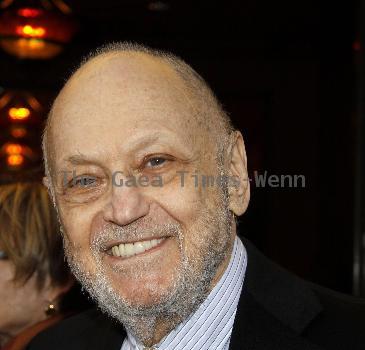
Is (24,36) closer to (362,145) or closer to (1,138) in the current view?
(362,145)

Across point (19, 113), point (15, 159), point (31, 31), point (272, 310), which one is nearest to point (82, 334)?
point (272, 310)

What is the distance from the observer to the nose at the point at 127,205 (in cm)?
154

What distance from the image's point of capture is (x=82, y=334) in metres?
2.08

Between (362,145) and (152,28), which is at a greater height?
(152,28)

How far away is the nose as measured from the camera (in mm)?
1541

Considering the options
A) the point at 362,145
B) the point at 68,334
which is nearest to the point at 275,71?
the point at 362,145

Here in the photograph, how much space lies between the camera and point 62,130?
168cm

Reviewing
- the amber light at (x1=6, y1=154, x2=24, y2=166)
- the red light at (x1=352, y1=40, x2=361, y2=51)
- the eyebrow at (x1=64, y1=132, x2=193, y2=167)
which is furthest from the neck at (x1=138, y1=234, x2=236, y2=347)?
the amber light at (x1=6, y1=154, x2=24, y2=166)

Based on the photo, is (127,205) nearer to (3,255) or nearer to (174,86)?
(174,86)

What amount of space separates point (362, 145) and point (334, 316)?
1815mm

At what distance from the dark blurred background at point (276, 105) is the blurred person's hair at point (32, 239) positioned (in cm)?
391

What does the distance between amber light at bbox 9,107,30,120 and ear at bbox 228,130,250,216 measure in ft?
18.3

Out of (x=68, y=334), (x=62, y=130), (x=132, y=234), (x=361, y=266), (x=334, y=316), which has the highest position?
(x=62, y=130)

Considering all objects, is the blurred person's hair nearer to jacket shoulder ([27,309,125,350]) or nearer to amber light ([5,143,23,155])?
jacket shoulder ([27,309,125,350])
